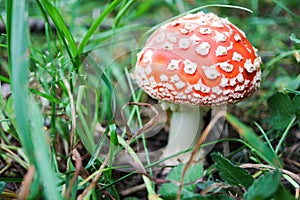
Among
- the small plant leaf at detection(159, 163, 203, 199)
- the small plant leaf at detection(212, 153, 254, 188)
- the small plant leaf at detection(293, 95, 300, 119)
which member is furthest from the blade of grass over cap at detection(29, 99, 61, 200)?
the small plant leaf at detection(293, 95, 300, 119)

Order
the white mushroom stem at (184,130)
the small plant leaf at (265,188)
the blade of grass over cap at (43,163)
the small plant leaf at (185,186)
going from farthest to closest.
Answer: the white mushroom stem at (184,130) → the small plant leaf at (185,186) → the small plant leaf at (265,188) → the blade of grass over cap at (43,163)

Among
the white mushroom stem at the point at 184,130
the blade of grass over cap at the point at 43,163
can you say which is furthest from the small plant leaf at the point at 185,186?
the white mushroom stem at the point at 184,130

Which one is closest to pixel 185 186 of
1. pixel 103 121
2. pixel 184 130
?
pixel 184 130

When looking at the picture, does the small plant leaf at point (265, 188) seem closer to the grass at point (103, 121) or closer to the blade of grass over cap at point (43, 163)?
the grass at point (103, 121)

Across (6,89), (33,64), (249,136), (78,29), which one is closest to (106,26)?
(78,29)

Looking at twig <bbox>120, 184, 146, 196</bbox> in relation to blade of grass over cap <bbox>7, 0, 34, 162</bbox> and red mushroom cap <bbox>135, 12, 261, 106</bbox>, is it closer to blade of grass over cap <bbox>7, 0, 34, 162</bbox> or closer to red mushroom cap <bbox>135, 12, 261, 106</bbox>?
red mushroom cap <bbox>135, 12, 261, 106</bbox>

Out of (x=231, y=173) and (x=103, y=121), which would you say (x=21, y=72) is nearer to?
(x=231, y=173)

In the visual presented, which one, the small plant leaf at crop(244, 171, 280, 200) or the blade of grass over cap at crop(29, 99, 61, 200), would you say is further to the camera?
the small plant leaf at crop(244, 171, 280, 200)

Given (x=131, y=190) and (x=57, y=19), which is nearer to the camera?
(x=57, y=19)
